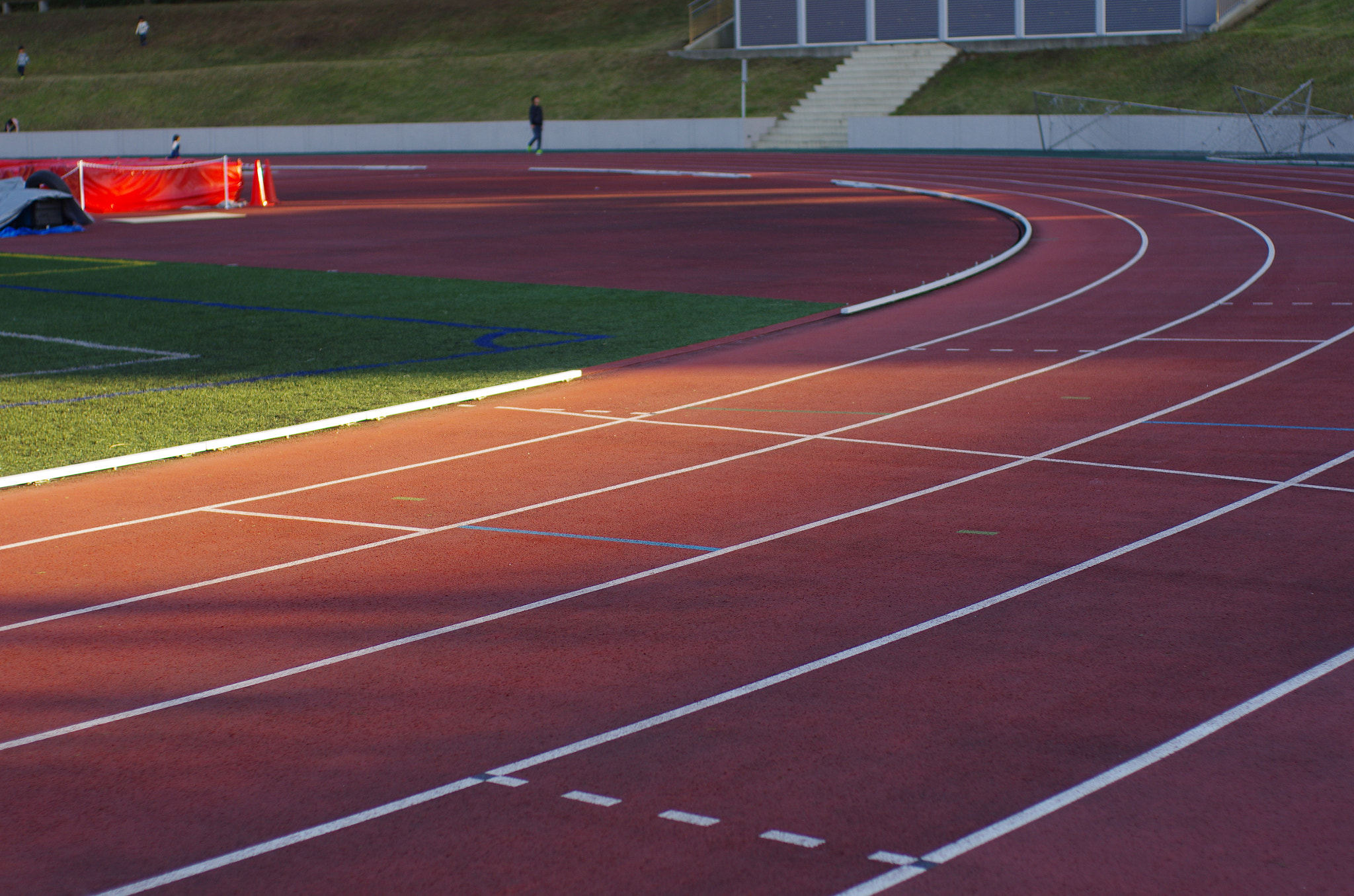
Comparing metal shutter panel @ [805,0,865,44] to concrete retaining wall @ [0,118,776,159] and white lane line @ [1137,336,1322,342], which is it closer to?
concrete retaining wall @ [0,118,776,159]

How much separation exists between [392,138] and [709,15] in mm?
13642

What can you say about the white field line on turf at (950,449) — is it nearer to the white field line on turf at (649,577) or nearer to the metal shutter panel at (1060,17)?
the white field line on turf at (649,577)

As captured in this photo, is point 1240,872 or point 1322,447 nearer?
point 1240,872

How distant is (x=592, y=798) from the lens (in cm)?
471

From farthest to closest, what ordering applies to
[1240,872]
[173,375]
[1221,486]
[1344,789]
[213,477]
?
[173,375] → [213,477] → [1221,486] → [1344,789] → [1240,872]

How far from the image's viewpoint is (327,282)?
773 inches

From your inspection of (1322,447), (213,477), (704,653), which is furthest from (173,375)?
(1322,447)

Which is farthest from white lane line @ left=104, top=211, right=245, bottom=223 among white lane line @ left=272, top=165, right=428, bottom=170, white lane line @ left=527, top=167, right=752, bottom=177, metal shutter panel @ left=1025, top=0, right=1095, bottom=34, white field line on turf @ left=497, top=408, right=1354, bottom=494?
metal shutter panel @ left=1025, top=0, right=1095, bottom=34

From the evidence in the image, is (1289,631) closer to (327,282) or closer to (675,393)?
(675,393)

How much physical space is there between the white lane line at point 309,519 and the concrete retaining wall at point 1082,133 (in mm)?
35338

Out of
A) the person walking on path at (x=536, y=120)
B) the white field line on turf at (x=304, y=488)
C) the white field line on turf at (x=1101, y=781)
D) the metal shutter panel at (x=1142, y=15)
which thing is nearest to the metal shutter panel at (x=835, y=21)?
the metal shutter panel at (x=1142, y=15)

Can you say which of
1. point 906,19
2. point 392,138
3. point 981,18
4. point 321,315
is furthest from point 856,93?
point 321,315

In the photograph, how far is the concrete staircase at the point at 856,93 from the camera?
4994cm

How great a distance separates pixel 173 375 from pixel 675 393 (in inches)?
180
